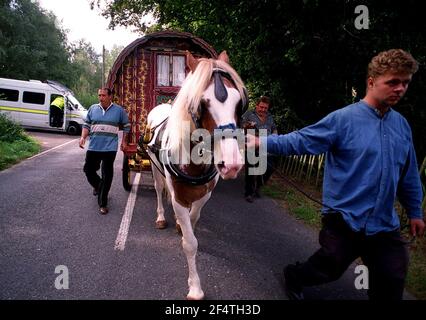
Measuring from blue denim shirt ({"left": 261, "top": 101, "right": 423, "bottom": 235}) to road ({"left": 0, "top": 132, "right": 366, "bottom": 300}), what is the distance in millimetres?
1223

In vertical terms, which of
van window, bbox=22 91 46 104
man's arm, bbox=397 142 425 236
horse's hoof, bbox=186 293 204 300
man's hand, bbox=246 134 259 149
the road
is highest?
van window, bbox=22 91 46 104

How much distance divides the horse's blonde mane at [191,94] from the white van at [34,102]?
1647cm

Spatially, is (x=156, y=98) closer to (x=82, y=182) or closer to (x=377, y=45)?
(x=82, y=182)

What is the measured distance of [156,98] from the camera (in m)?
6.08

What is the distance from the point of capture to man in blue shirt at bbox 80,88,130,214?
479cm

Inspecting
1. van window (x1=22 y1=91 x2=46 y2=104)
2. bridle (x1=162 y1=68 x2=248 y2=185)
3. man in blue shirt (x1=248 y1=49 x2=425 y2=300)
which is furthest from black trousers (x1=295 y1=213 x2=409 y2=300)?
van window (x1=22 y1=91 x2=46 y2=104)

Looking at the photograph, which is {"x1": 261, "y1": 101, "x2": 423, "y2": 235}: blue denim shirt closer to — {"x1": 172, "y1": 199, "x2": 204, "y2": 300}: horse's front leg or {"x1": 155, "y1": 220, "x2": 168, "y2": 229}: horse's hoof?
{"x1": 172, "y1": 199, "x2": 204, "y2": 300}: horse's front leg

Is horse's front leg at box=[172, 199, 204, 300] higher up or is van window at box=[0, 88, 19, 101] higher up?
van window at box=[0, 88, 19, 101]

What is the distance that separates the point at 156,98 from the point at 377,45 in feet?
13.5

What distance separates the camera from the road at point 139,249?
2.94 meters

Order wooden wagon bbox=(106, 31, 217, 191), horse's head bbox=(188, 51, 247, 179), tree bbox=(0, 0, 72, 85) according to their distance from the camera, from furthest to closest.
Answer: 1. tree bbox=(0, 0, 72, 85)
2. wooden wagon bbox=(106, 31, 217, 191)
3. horse's head bbox=(188, 51, 247, 179)
